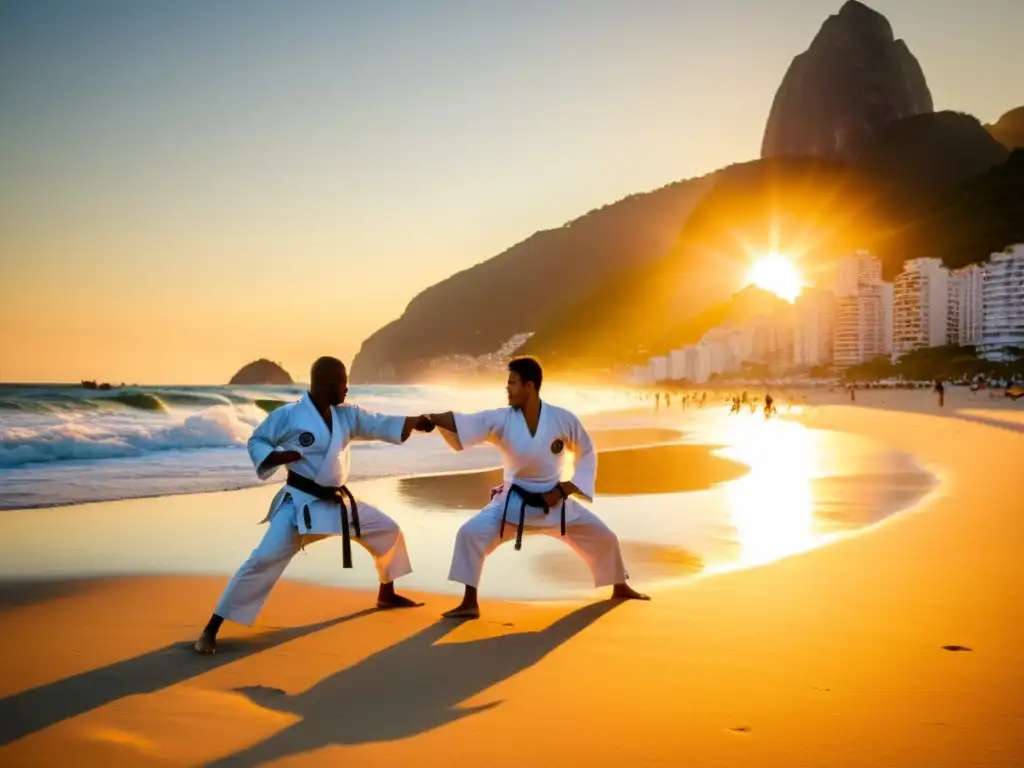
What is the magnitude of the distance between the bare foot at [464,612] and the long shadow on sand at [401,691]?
14cm

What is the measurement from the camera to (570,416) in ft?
18.0

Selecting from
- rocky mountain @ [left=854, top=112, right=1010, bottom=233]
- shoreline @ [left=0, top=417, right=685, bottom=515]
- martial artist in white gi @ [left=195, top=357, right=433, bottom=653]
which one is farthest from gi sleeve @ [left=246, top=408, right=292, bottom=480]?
rocky mountain @ [left=854, top=112, right=1010, bottom=233]

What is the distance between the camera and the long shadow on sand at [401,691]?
10.9 ft

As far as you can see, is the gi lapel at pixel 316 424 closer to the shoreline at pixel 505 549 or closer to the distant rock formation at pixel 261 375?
the shoreline at pixel 505 549

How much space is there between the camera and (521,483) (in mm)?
5324

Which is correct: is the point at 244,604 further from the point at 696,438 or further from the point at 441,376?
the point at 441,376

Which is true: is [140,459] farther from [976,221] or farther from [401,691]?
[976,221]

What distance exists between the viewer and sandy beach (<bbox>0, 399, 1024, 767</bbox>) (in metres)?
3.18

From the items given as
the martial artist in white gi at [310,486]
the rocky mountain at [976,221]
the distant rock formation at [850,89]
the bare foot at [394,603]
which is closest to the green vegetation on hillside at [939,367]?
the rocky mountain at [976,221]

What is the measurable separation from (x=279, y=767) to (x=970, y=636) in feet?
11.8

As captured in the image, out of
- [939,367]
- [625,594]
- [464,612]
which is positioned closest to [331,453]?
[464,612]

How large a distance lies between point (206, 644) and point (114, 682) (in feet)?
1.77

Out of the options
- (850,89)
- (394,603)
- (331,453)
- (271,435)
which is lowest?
(394,603)

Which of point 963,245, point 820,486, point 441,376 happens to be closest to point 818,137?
point 963,245
